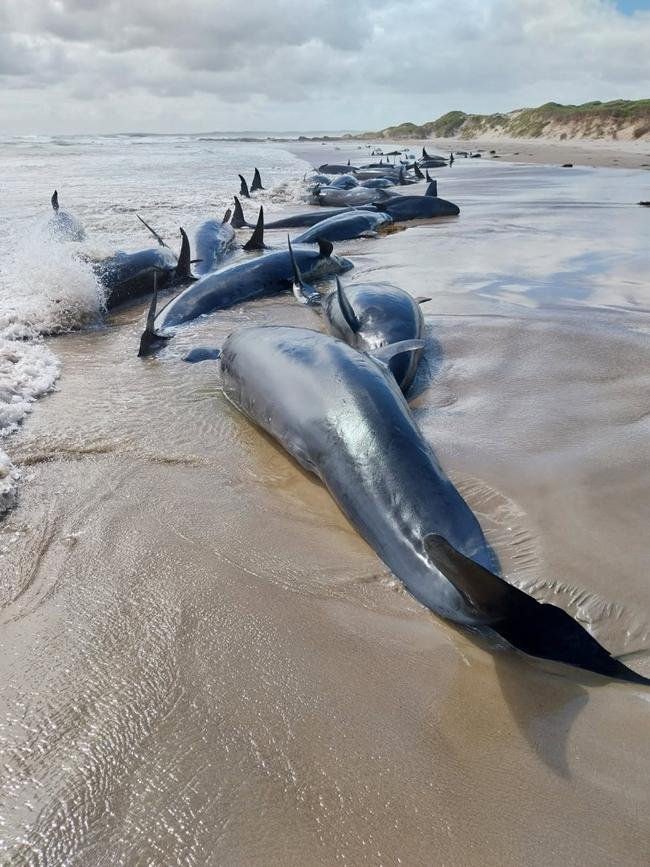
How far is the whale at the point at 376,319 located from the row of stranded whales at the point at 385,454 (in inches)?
0.5

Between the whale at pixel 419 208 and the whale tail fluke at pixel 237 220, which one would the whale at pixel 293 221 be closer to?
the whale tail fluke at pixel 237 220

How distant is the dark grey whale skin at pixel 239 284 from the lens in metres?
6.42

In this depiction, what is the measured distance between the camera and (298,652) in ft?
7.14

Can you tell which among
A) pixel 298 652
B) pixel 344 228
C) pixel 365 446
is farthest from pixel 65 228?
pixel 298 652

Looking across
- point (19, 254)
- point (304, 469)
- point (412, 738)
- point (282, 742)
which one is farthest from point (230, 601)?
point (19, 254)

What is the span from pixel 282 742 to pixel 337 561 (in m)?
0.91

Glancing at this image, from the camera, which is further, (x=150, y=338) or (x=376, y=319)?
(x=150, y=338)

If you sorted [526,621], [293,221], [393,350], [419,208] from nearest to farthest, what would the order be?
[526,621] → [393,350] → [419,208] → [293,221]

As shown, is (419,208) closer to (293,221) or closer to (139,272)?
(293,221)

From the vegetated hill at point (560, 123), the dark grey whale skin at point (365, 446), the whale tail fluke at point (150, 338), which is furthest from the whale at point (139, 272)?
the vegetated hill at point (560, 123)

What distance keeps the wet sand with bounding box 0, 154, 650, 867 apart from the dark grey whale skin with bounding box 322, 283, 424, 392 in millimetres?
620

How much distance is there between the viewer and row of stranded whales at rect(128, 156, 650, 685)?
6.52 feet

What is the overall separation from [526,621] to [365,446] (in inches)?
44.9

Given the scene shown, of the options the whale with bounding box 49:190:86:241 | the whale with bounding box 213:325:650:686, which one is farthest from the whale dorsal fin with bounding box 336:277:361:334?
the whale with bounding box 49:190:86:241
